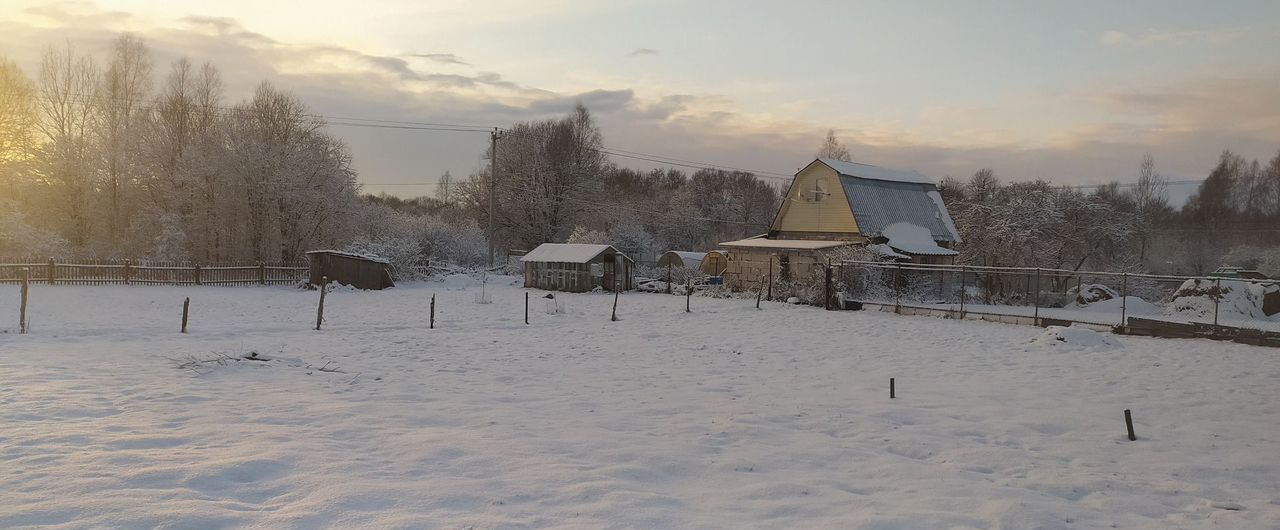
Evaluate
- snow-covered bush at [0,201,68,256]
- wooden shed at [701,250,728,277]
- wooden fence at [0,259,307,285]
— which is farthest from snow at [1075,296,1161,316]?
snow-covered bush at [0,201,68,256]

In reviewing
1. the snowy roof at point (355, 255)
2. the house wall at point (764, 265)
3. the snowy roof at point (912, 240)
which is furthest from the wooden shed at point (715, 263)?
the snowy roof at point (355, 255)

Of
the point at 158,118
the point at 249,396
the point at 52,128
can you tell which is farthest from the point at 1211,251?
the point at 52,128

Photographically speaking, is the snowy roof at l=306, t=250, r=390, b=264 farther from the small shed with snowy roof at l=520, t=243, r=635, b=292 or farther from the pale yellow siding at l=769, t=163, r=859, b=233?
the pale yellow siding at l=769, t=163, r=859, b=233

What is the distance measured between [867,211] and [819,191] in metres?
2.79

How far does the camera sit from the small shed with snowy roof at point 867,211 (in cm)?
3428

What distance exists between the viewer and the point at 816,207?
36.8 m

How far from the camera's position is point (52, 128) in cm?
3634

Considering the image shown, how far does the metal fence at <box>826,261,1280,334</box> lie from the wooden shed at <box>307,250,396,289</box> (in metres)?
19.9

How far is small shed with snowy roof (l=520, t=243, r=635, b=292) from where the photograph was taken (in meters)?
33.7

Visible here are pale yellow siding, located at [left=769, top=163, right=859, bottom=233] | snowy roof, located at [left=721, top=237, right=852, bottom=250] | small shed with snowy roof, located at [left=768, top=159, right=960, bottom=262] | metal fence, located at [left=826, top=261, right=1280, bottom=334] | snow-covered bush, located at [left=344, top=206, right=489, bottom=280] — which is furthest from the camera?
snow-covered bush, located at [left=344, top=206, right=489, bottom=280]

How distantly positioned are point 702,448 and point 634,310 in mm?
16559

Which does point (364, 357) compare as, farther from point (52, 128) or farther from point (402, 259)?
point (52, 128)

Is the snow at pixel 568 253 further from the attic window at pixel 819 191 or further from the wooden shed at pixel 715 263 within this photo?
the attic window at pixel 819 191

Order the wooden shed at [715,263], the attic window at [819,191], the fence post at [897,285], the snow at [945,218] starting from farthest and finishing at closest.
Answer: the wooden shed at [715,263], the snow at [945,218], the attic window at [819,191], the fence post at [897,285]
